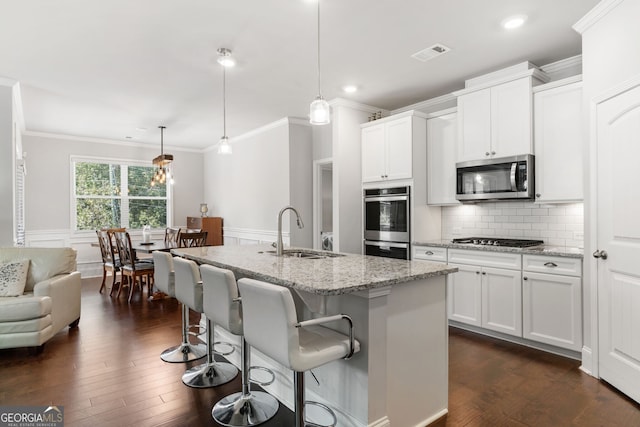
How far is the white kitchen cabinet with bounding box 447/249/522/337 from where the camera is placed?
3412mm

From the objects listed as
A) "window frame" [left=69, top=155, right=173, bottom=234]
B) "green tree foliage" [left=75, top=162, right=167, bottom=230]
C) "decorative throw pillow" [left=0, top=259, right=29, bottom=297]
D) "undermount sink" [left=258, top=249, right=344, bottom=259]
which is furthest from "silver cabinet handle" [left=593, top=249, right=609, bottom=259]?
"green tree foliage" [left=75, top=162, right=167, bottom=230]

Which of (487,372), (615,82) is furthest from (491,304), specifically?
(615,82)

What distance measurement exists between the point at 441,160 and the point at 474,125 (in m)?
0.57

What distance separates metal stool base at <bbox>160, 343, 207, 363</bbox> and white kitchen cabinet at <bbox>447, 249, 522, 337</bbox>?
258cm

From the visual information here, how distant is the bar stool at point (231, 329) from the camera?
216cm

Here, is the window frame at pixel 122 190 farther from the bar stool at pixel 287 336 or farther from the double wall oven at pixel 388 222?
the bar stool at pixel 287 336

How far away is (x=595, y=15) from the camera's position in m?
2.67

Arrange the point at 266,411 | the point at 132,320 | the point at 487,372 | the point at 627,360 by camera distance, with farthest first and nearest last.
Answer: the point at 132,320
the point at 487,372
the point at 627,360
the point at 266,411

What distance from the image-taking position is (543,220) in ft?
12.3

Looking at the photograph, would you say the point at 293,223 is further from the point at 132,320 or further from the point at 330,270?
the point at 330,270

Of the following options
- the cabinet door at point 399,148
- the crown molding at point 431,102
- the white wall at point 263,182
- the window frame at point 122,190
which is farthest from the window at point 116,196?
the crown molding at point 431,102

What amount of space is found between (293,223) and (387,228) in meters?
1.80

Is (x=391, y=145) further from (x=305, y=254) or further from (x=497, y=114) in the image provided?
(x=305, y=254)

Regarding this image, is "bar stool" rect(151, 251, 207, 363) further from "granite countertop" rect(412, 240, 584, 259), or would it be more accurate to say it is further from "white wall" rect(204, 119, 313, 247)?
"white wall" rect(204, 119, 313, 247)
